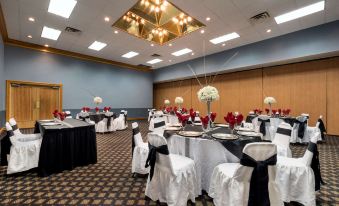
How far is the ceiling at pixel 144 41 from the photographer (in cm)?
453

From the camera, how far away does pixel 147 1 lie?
4676 millimetres

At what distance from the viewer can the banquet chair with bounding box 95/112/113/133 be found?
671cm

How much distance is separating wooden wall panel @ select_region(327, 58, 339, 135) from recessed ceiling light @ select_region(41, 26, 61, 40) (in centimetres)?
1012

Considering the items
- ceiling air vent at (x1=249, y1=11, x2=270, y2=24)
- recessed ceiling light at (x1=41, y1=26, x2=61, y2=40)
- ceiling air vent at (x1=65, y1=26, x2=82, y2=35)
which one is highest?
recessed ceiling light at (x1=41, y1=26, x2=61, y2=40)

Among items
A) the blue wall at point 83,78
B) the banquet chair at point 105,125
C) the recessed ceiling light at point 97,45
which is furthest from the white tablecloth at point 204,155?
the blue wall at point 83,78

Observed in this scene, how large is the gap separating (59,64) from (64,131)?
710cm

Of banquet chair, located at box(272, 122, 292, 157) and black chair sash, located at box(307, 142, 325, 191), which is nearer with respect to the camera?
black chair sash, located at box(307, 142, 325, 191)

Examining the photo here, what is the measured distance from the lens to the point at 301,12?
4973 millimetres

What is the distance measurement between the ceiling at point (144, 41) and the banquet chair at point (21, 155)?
3635mm

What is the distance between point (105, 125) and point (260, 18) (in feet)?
21.6

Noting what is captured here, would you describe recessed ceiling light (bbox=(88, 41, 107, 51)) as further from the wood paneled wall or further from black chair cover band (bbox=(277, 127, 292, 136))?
black chair cover band (bbox=(277, 127, 292, 136))

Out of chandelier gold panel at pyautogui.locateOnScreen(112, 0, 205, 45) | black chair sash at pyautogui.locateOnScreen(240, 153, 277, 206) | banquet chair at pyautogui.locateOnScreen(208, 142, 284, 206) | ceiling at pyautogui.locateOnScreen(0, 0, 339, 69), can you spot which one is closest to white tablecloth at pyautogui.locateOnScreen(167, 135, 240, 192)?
banquet chair at pyautogui.locateOnScreen(208, 142, 284, 206)

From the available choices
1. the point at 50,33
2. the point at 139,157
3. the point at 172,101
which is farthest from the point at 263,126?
A: the point at 50,33

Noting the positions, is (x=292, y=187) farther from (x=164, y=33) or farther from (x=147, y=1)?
(x=164, y=33)
